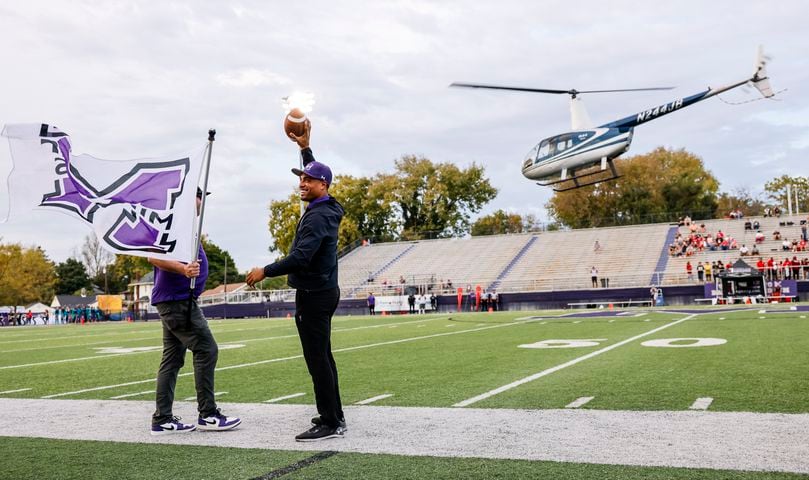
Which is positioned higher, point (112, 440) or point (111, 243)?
point (111, 243)

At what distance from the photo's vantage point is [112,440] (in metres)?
5.21

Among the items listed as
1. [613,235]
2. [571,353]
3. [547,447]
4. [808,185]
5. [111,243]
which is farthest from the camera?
[808,185]

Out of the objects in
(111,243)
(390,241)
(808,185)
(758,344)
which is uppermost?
(808,185)

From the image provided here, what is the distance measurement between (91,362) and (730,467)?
1106 centimetres

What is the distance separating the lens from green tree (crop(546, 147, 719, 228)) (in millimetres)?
69062

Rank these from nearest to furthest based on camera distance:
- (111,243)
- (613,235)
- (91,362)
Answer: (111,243) → (91,362) → (613,235)

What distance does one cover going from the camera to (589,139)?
101 feet

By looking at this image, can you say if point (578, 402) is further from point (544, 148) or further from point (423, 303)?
point (423, 303)

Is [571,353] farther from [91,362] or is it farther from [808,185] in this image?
[808,185]

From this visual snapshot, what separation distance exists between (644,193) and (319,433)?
68.0 metres

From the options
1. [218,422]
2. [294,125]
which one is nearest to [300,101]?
[294,125]

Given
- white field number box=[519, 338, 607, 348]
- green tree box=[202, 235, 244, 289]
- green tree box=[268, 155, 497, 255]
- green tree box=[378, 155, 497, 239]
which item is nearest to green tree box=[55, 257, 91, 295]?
green tree box=[202, 235, 244, 289]

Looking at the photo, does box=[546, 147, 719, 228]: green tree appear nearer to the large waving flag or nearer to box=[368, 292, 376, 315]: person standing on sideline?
box=[368, 292, 376, 315]: person standing on sideline

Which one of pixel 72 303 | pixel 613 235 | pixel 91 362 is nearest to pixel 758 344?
pixel 91 362
